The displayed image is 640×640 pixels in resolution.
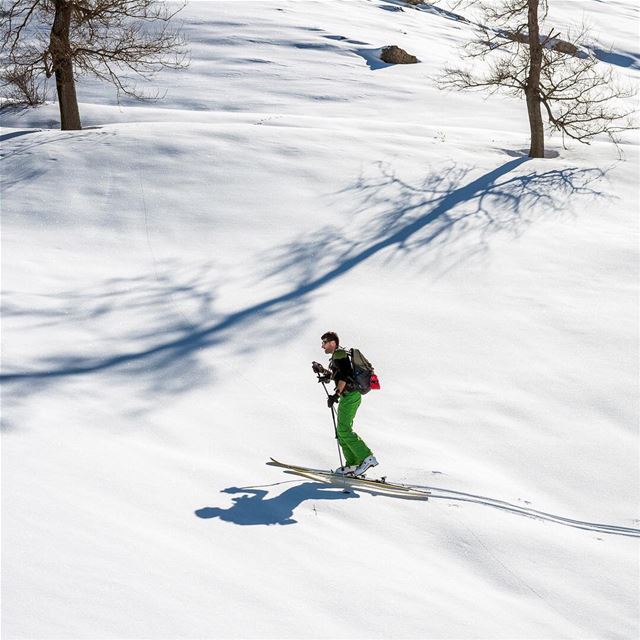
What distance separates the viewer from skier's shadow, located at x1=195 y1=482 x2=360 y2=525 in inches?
235

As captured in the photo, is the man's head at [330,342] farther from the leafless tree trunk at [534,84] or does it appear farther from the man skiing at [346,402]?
the leafless tree trunk at [534,84]

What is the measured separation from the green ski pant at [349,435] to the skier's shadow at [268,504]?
0.42 meters

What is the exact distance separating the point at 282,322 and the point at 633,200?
9979 millimetres

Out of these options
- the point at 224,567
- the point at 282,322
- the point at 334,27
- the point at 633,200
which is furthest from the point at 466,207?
the point at 334,27

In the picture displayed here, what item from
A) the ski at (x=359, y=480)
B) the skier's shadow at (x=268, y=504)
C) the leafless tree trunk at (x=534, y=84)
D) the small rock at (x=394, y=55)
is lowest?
the ski at (x=359, y=480)

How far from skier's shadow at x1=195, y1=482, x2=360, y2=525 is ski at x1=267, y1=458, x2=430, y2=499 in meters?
0.13

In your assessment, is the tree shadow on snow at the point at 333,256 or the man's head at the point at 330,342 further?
the tree shadow on snow at the point at 333,256

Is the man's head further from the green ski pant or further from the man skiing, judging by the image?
the green ski pant

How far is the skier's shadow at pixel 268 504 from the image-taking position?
5.97m

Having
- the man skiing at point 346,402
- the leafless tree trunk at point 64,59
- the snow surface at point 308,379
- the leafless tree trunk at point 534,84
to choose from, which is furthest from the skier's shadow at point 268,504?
the leafless tree trunk at point 534,84

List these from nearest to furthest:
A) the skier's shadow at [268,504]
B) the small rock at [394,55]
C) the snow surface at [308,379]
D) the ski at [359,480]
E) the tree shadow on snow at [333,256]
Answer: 1. the snow surface at [308,379]
2. the skier's shadow at [268,504]
3. the ski at [359,480]
4. the tree shadow on snow at [333,256]
5. the small rock at [394,55]

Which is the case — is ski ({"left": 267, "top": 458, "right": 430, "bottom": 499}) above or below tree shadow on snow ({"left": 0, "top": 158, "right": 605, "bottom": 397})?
below

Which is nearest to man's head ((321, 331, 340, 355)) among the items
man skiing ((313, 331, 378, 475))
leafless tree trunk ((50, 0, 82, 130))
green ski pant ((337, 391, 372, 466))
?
man skiing ((313, 331, 378, 475))

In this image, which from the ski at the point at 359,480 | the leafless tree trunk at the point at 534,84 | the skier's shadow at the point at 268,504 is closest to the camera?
the skier's shadow at the point at 268,504
